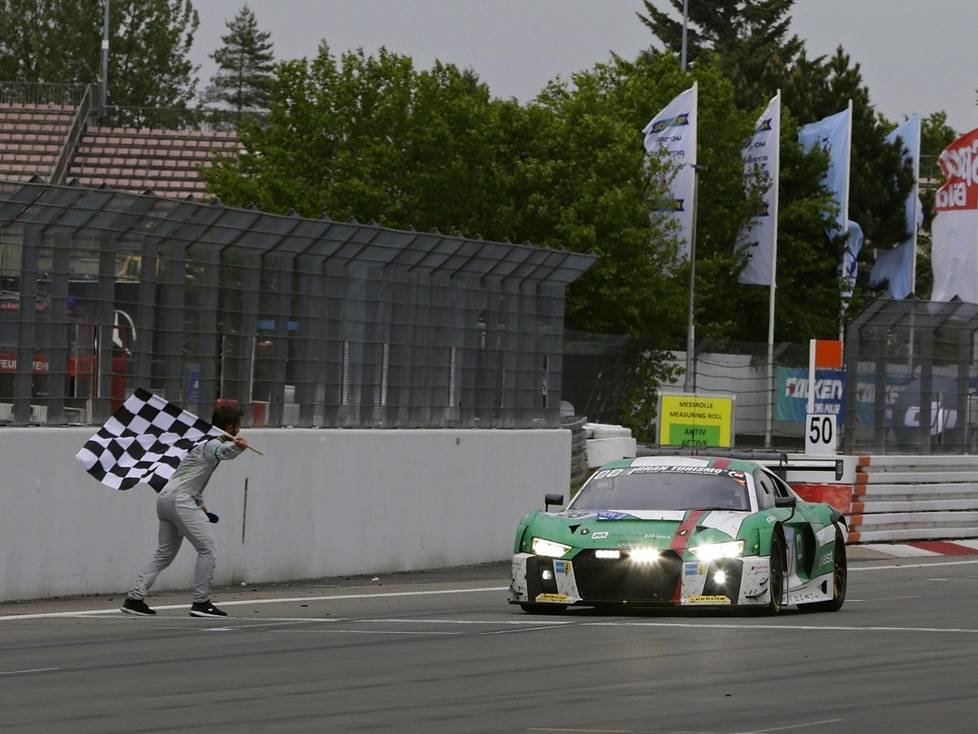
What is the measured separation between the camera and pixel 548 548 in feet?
48.8

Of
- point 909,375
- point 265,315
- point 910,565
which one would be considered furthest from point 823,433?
point 265,315

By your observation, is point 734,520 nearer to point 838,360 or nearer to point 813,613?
point 813,613

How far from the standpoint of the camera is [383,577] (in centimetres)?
2056

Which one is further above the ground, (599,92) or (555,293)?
(599,92)

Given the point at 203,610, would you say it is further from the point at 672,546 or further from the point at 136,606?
the point at 672,546

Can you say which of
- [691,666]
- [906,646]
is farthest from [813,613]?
[691,666]

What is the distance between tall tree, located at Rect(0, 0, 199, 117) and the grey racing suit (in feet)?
222

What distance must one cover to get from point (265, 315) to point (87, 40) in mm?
64853

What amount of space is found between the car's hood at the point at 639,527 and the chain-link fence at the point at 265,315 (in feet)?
Answer: 14.0

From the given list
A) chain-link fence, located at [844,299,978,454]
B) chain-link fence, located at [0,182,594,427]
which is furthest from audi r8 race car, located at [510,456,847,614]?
chain-link fence, located at [844,299,978,454]

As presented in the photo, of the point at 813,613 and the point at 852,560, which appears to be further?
the point at 852,560

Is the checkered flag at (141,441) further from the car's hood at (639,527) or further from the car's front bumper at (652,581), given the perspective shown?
the car's front bumper at (652,581)

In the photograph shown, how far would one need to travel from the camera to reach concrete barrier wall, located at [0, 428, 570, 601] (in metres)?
16.4

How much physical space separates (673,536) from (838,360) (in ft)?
50.4
